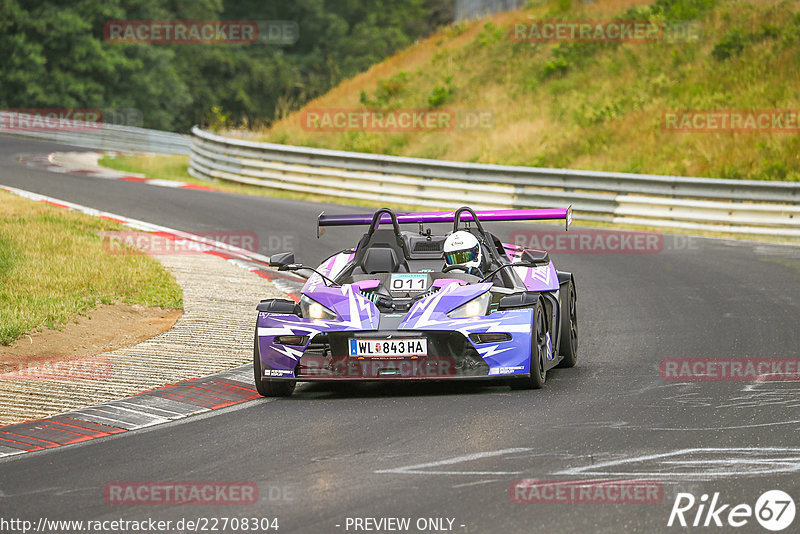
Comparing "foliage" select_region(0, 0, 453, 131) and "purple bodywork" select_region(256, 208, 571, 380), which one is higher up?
"foliage" select_region(0, 0, 453, 131)

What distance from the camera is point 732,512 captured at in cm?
574

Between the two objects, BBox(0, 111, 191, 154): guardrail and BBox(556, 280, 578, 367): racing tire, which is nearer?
BBox(556, 280, 578, 367): racing tire

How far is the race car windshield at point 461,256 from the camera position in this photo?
994cm

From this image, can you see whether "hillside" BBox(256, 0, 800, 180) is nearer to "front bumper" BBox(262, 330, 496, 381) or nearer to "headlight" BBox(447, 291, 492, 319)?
"headlight" BBox(447, 291, 492, 319)

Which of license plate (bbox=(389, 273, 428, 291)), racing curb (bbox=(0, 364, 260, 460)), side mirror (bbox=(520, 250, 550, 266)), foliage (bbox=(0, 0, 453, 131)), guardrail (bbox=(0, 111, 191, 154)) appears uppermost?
foliage (bbox=(0, 0, 453, 131))

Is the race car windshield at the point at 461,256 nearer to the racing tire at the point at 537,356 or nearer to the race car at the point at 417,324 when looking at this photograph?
the race car at the point at 417,324

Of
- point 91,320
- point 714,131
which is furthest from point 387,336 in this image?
point 714,131

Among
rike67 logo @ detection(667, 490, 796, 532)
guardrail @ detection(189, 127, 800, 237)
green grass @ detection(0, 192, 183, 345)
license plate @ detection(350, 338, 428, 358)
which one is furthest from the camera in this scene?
guardrail @ detection(189, 127, 800, 237)

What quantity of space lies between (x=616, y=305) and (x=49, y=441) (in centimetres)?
749

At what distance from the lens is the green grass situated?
39.8ft

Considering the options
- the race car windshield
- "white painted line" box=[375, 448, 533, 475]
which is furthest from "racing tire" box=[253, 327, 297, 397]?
"white painted line" box=[375, 448, 533, 475]

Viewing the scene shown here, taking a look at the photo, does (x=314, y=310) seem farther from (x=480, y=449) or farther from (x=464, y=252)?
(x=480, y=449)

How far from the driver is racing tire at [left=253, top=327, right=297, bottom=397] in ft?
5.78

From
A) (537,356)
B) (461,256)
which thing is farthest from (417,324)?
(461,256)
